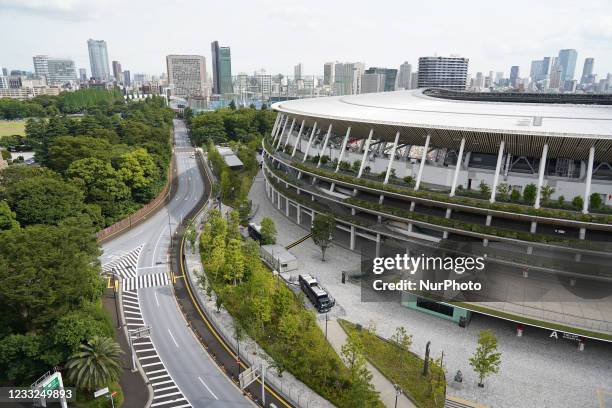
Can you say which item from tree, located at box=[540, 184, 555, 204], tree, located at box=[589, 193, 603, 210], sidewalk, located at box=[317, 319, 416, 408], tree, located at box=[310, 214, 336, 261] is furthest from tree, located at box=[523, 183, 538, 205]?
sidewalk, located at box=[317, 319, 416, 408]

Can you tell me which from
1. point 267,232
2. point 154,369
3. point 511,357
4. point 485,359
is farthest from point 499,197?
point 154,369

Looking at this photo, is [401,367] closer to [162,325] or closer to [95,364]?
[95,364]

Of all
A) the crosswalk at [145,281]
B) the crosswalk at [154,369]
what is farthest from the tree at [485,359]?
the crosswalk at [145,281]

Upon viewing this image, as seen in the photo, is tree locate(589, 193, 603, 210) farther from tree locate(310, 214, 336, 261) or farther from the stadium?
tree locate(310, 214, 336, 261)

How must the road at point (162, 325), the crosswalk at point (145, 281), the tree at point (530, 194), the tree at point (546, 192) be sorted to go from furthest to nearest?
the crosswalk at point (145, 281) → the tree at point (546, 192) → the tree at point (530, 194) → the road at point (162, 325)

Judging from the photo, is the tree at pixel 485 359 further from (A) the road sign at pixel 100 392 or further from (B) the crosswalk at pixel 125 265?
A: (B) the crosswalk at pixel 125 265

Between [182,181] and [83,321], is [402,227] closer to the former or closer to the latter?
[83,321]
